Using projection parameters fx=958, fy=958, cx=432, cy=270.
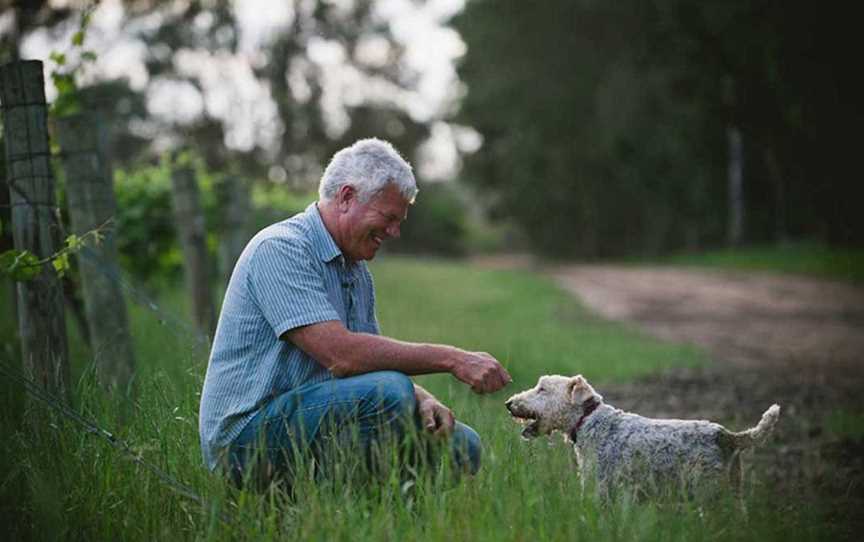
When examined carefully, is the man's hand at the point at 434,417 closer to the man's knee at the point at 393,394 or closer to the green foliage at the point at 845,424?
the man's knee at the point at 393,394

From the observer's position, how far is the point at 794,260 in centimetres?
3453

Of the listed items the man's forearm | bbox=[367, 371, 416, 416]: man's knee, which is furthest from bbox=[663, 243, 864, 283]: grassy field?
bbox=[367, 371, 416, 416]: man's knee

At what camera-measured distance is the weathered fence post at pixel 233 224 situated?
1083 cm

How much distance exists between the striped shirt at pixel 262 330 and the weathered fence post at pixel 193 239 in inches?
203

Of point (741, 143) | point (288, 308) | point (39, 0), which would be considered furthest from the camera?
point (741, 143)

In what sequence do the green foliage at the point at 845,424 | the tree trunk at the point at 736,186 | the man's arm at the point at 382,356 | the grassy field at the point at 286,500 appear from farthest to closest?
1. the tree trunk at the point at 736,186
2. the green foliage at the point at 845,424
3. the man's arm at the point at 382,356
4. the grassy field at the point at 286,500

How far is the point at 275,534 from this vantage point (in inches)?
156

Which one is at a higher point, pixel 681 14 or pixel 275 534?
pixel 681 14

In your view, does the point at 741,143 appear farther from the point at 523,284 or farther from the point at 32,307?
the point at 32,307

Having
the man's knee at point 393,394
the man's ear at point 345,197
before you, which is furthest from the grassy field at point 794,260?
the man's knee at point 393,394

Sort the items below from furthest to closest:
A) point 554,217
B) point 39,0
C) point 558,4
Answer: point 554,217, point 558,4, point 39,0

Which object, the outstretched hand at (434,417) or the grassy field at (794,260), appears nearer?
the outstretched hand at (434,417)

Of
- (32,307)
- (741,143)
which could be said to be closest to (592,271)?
(741,143)

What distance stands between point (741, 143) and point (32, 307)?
1645 inches
